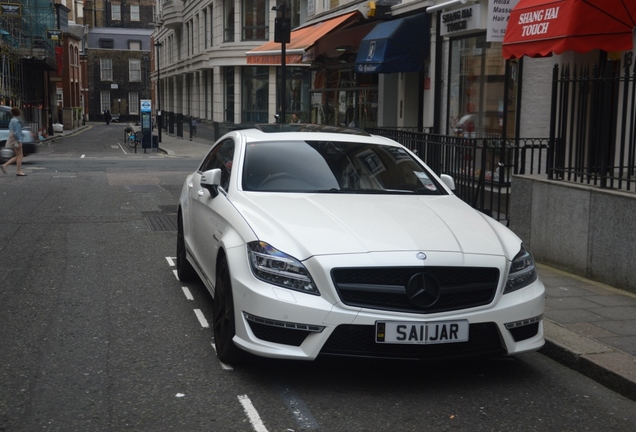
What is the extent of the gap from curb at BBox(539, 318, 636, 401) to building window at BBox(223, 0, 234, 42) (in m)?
35.9

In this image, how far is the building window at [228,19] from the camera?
131 feet

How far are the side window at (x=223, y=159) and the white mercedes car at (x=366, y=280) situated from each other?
1.99 ft

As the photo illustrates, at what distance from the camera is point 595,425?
181 inches

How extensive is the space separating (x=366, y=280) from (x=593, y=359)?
1.81m

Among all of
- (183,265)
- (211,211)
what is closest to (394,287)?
(211,211)

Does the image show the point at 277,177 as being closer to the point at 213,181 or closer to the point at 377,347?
the point at 213,181

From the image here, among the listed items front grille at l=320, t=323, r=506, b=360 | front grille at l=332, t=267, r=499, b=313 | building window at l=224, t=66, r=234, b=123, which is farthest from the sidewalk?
building window at l=224, t=66, r=234, b=123

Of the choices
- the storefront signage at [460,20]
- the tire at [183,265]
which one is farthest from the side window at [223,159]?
the storefront signage at [460,20]

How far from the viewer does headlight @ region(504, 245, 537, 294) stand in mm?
5160

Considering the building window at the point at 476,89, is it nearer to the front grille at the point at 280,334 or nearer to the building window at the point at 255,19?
the front grille at the point at 280,334

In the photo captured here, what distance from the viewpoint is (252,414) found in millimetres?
4605

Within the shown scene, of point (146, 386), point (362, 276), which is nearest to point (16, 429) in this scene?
point (146, 386)

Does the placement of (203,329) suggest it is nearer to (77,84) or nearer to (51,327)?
Result: (51,327)

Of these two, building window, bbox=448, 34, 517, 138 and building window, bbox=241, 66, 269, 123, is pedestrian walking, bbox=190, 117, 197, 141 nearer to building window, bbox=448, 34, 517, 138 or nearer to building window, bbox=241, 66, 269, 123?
building window, bbox=241, 66, 269, 123
